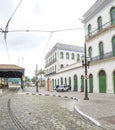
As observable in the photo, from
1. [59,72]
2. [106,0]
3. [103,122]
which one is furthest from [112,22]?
[59,72]

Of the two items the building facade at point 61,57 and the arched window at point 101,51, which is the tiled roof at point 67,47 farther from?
the arched window at point 101,51

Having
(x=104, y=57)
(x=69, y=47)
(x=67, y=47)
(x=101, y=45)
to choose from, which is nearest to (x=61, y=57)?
(x=67, y=47)

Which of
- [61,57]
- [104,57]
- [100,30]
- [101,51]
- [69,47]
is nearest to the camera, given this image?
[104,57]

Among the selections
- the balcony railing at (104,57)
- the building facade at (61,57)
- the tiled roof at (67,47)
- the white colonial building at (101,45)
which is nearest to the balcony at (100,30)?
the white colonial building at (101,45)

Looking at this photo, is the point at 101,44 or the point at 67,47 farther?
the point at 67,47

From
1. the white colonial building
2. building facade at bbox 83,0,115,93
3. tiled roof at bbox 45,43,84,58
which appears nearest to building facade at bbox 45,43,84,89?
tiled roof at bbox 45,43,84,58

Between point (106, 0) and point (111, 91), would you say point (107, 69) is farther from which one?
point (106, 0)

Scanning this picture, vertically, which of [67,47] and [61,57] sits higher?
[67,47]

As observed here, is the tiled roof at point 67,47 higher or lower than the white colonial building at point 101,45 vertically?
higher

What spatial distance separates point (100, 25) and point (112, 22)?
3279 millimetres

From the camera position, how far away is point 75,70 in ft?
130

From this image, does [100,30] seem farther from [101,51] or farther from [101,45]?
[101,51]

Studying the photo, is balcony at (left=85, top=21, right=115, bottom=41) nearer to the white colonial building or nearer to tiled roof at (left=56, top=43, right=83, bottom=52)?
the white colonial building

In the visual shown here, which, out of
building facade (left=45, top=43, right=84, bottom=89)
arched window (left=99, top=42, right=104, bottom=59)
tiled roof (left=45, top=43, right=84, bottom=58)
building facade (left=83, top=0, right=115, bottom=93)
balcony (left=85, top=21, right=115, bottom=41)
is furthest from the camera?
tiled roof (left=45, top=43, right=84, bottom=58)
